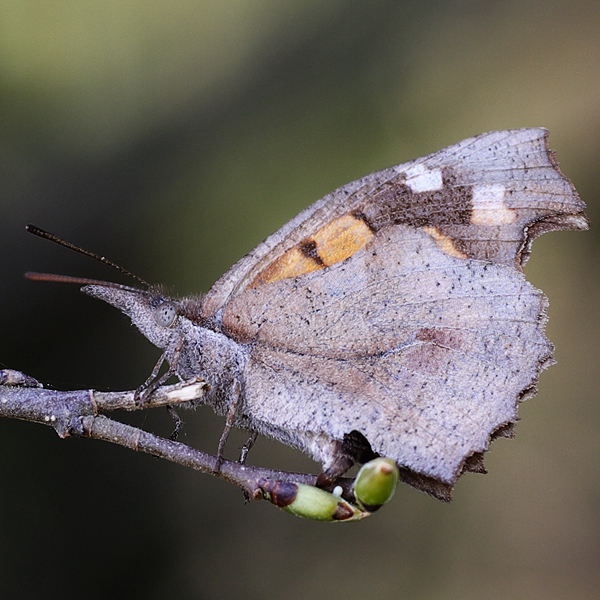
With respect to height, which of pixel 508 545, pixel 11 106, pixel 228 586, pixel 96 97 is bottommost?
pixel 228 586

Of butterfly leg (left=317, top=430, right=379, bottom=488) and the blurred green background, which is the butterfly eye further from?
the blurred green background

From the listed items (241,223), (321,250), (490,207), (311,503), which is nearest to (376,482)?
(311,503)

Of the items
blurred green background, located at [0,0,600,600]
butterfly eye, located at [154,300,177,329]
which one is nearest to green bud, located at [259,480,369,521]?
butterfly eye, located at [154,300,177,329]

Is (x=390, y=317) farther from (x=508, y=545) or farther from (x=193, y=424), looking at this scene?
(x=508, y=545)

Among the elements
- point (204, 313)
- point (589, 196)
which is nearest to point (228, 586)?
point (204, 313)

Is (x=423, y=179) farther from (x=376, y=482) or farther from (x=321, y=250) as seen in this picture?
(x=376, y=482)

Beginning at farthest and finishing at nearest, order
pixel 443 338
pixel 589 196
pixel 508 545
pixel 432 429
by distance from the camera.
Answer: pixel 589 196 < pixel 508 545 < pixel 443 338 < pixel 432 429

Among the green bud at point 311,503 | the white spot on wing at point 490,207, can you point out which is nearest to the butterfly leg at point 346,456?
the green bud at point 311,503
